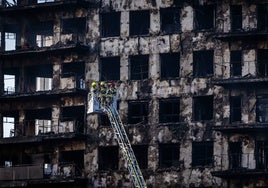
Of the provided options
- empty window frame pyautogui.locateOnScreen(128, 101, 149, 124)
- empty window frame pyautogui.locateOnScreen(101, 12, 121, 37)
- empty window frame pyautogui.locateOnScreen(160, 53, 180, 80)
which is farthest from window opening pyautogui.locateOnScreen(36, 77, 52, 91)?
empty window frame pyautogui.locateOnScreen(160, 53, 180, 80)

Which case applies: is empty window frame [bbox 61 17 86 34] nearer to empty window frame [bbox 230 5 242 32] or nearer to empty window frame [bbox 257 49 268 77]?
empty window frame [bbox 230 5 242 32]

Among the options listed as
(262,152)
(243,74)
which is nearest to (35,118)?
(243,74)

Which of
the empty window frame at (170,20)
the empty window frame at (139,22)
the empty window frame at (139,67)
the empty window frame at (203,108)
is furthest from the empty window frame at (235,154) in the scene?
the empty window frame at (139,22)

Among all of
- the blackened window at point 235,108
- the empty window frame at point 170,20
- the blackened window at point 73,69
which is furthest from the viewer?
the blackened window at point 73,69

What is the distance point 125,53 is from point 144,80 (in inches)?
108

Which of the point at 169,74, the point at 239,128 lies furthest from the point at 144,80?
the point at 239,128

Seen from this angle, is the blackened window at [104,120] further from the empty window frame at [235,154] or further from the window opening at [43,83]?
the window opening at [43,83]

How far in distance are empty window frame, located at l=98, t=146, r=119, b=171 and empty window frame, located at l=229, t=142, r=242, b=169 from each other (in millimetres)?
9135

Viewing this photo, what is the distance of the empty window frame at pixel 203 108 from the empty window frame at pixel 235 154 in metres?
2.92

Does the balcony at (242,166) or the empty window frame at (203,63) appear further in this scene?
the empty window frame at (203,63)

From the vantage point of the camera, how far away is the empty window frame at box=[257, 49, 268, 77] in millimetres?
95188

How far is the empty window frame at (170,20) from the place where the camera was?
98.4 meters

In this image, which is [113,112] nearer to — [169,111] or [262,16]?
[169,111]

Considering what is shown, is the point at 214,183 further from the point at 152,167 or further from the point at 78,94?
the point at 78,94
